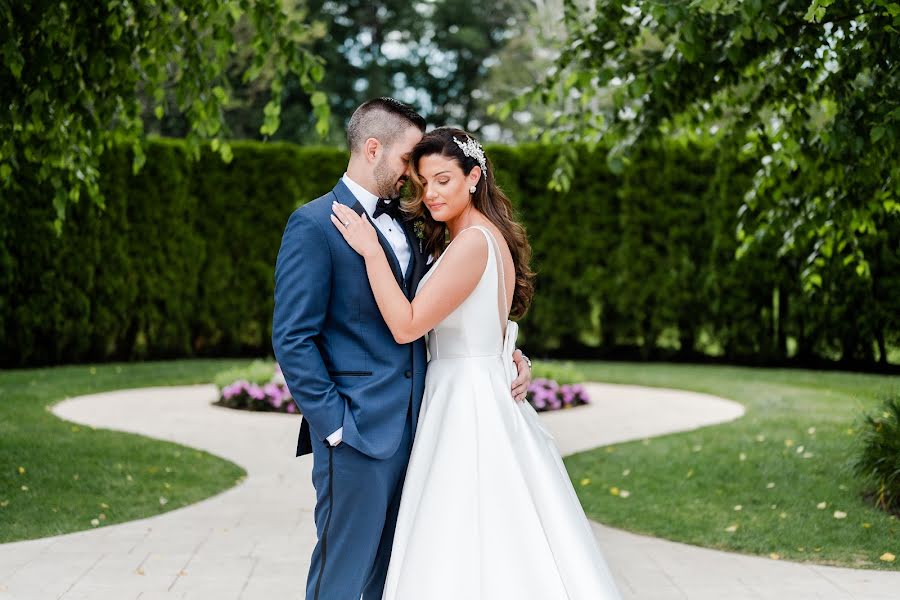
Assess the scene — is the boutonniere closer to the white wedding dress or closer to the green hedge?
the white wedding dress

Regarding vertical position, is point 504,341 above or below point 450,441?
above

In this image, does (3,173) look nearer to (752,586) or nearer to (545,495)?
(545,495)

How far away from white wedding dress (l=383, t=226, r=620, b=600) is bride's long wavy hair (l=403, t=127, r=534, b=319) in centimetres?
15

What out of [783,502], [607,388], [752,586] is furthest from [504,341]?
[607,388]

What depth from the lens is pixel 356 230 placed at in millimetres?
2904

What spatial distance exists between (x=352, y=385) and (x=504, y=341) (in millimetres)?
586

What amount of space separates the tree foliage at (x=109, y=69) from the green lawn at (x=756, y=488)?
305cm

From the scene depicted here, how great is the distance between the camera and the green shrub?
579 centimetres

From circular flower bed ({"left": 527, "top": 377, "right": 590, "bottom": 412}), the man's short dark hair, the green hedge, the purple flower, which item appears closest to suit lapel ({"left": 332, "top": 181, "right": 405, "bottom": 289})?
the man's short dark hair

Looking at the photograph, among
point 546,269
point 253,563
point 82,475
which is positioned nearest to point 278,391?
point 82,475

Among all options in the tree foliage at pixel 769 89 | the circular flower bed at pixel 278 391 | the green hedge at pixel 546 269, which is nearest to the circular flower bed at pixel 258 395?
the circular flower bed at pixel 278 391

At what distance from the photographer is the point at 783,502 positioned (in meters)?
6.05

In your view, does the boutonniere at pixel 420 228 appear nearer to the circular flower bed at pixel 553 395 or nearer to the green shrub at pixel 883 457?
the green shrub at pixel 883 457

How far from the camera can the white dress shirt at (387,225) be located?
10.0 feet
